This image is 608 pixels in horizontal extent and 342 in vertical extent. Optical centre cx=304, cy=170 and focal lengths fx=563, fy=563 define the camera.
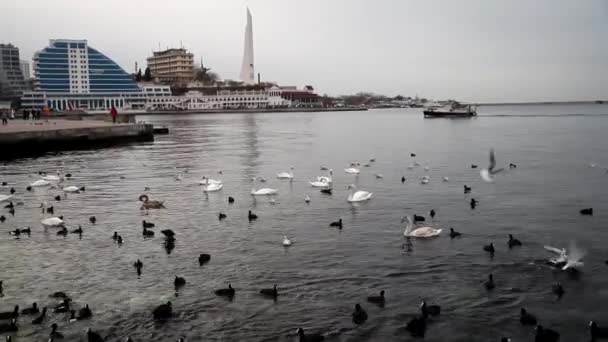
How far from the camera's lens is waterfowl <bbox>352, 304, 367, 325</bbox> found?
10.1 m

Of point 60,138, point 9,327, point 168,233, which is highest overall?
point 60,138

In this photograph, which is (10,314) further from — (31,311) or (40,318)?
(40,318)

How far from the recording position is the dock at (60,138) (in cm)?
3953

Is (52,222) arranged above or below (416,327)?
above

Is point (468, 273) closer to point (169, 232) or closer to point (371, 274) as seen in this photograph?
point (371, 274)

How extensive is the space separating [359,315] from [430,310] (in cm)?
132

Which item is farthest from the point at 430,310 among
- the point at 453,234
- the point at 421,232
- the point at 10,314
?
the point at 10,314

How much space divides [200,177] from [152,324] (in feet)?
61.9

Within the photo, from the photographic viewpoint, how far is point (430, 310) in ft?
33.9

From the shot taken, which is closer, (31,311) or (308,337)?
(308,337)

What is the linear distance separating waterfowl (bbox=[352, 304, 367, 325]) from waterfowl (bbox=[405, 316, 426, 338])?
802mm

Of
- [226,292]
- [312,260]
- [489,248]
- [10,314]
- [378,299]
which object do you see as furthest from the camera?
[489,248]

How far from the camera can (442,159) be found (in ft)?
120

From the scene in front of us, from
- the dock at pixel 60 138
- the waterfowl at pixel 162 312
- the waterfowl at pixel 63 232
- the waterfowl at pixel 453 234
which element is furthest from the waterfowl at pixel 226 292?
the dock at pixel 60 138
